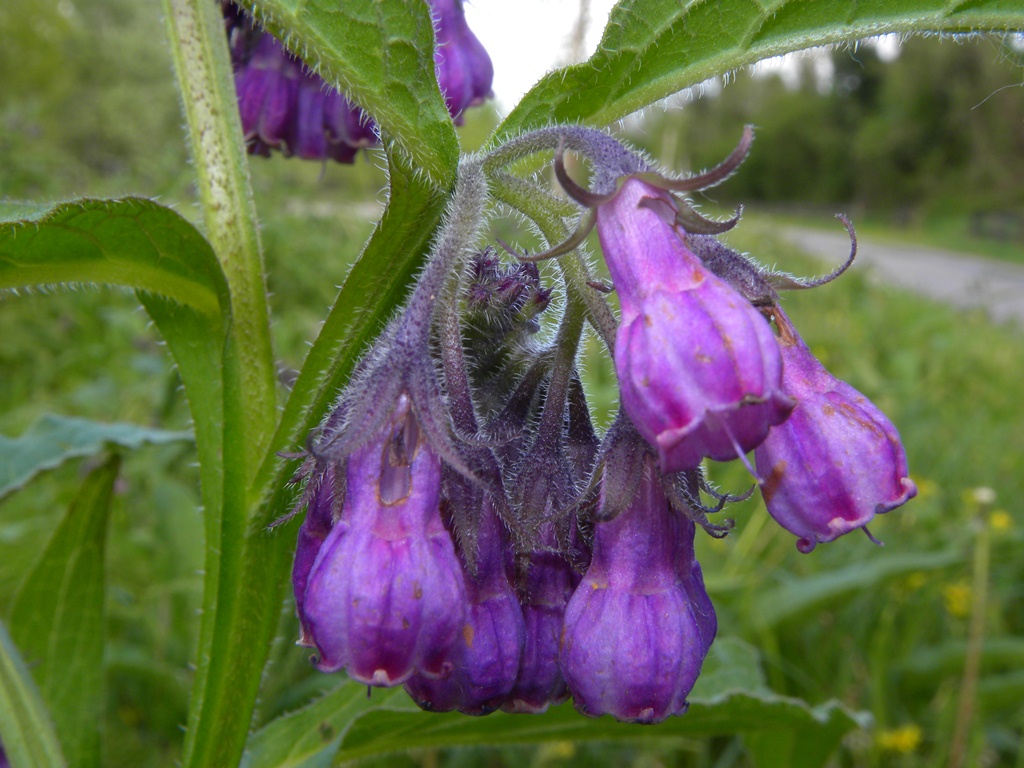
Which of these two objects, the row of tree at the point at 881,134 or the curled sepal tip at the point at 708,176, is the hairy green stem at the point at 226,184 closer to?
the curled sepal tip at the point at 708,176

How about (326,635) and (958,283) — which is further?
(958,283)

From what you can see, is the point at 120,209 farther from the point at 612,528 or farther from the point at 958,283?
the point at 958,283

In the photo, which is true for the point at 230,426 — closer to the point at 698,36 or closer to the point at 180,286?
the point at 180,286

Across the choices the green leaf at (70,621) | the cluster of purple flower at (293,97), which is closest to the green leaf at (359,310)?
the cluster of purple flower at (293,97)

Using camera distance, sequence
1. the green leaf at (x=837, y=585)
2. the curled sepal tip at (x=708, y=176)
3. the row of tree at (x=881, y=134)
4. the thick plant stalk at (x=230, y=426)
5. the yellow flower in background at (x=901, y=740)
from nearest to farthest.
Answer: the curled sepal tip at (x=708, y=176) < the thick plant stalk at (x=230, y=426) < the yellow flower in background at (x=901, y=740) < the green leaf at (x=837, y=585) < the row of tree at (x=881, y=134)

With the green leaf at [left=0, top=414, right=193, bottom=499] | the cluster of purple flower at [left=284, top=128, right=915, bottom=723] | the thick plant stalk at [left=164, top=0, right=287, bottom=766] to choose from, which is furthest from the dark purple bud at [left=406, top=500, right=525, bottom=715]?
the green leaf at [left=0, top=414, right=193, bottom=499]

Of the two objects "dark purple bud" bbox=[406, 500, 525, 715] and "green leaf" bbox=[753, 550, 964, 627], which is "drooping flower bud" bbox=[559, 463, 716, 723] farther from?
"green leaf" bbox=[753, 550, 964, 627]

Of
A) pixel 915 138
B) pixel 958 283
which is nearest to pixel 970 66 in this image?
pixel 915 138
